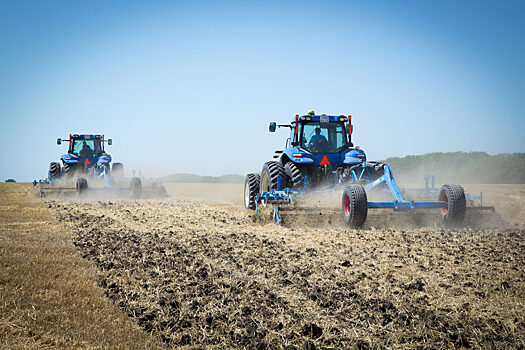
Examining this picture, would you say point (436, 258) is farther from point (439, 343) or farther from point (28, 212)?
point (28, 212)

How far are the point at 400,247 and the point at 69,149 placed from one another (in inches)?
643

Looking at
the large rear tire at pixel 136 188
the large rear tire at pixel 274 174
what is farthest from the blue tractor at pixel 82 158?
the large rear tire at pixel 274 174

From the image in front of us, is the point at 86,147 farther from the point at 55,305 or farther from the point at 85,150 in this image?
the point at 55,305

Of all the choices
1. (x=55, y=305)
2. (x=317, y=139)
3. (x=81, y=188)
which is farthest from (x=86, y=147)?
(x=55, y=305)

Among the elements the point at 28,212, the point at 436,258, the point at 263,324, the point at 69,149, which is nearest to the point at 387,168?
the point at 436,258

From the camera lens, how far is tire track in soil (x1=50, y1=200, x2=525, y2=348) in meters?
3.30

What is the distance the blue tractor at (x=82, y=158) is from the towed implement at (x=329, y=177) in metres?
9.31

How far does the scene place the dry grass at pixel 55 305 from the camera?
306 cm

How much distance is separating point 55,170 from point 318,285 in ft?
55.8

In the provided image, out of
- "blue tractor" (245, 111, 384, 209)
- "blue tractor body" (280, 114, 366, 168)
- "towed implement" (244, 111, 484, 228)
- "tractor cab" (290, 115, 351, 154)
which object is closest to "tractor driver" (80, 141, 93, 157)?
"towed implement" (244, 111, 484, 228)

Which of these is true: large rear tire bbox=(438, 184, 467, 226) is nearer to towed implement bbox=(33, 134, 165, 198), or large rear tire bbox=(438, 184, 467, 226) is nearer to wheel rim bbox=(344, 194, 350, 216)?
wheel rim bbox=(344, 194, 350, 216)

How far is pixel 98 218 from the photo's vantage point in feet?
32.4

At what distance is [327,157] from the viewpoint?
32.7 ft

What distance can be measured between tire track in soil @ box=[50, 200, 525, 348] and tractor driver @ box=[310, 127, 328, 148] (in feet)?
10.3
